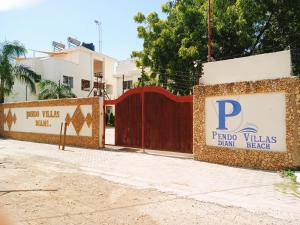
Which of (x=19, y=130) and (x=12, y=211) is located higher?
(x=19, y=130)

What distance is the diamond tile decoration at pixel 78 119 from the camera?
16.1 meters

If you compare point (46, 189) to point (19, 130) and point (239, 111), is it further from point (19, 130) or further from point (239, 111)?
point (19, 130)

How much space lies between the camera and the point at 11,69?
25.3 meters

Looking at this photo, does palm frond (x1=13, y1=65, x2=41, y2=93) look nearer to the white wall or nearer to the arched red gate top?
the arched red gate top

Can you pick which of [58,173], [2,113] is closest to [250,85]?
[58,173]

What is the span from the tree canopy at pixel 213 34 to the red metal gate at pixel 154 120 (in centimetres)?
809

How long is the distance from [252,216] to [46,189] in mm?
4408

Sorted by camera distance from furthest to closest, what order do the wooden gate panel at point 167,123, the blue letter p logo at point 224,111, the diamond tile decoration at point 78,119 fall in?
the diamond tile decoration at point 78,119 → the wooden gate panel at point 167,123 → the blue letter p logo at point 224,111

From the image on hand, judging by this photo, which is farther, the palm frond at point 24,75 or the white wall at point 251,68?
the palm frond at point 24,75

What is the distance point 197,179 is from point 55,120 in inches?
441

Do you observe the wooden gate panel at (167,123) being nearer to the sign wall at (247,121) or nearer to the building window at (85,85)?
the sign wall at (247,121)

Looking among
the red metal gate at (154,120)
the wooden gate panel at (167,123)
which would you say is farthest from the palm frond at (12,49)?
the wooden gate panel at (167,123)

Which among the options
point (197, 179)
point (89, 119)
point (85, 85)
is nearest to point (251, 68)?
point (197, 179)

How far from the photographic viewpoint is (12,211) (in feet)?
19.2
